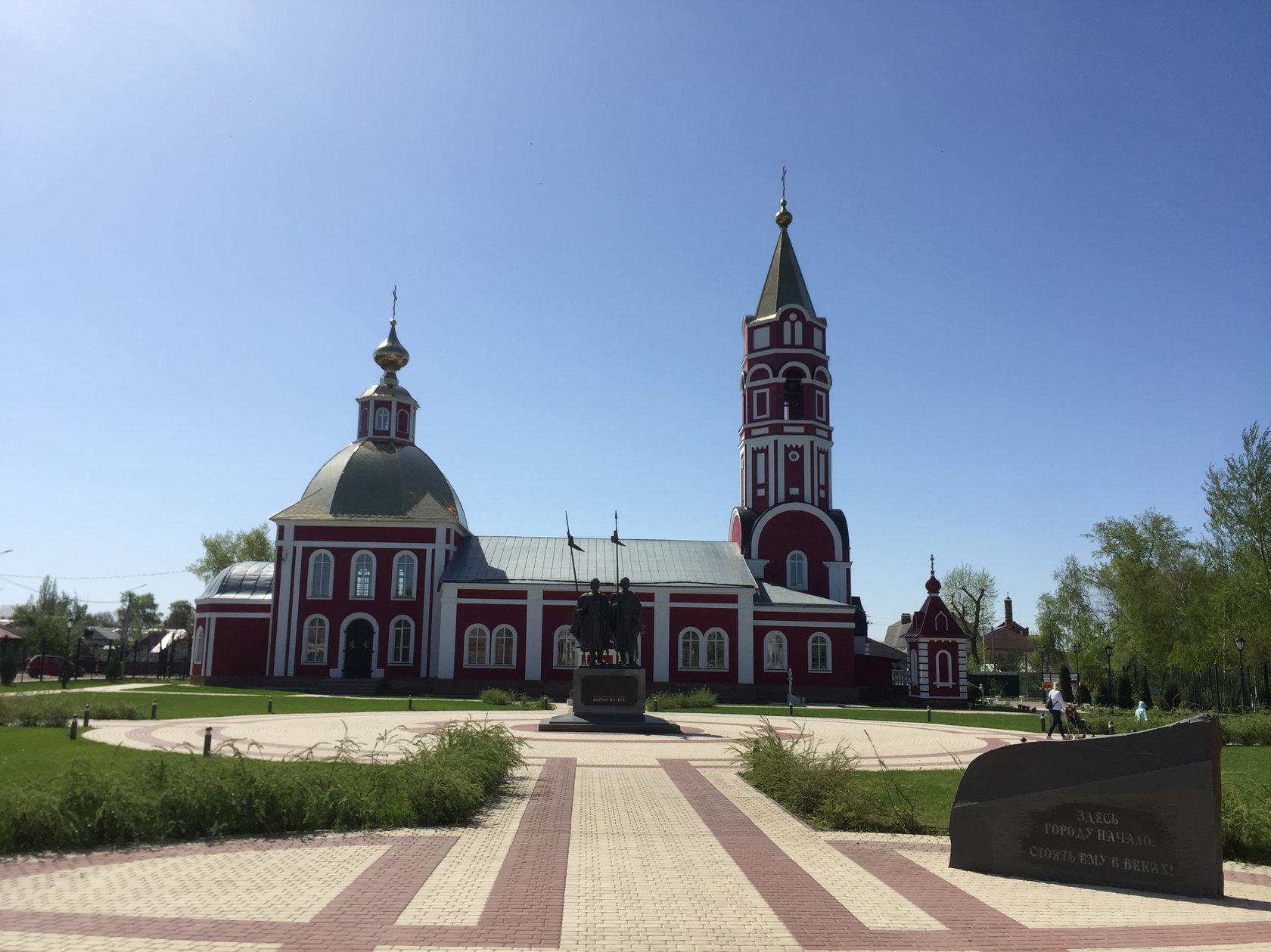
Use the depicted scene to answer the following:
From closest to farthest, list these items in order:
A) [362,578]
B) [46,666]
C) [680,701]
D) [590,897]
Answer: [590,897]
[680,701]
[362,578]
[46,666]

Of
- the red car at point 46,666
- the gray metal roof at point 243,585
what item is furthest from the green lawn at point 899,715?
the red car at point 46,666

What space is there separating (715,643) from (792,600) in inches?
169

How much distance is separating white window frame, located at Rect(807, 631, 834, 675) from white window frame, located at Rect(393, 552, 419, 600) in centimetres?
1918

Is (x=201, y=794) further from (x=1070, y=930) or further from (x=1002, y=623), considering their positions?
(x=1002, y=623)

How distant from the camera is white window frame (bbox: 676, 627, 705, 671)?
44375mm

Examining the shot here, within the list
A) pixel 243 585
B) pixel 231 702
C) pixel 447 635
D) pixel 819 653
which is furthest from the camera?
pixel 243 585

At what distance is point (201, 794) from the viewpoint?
11.1 meters

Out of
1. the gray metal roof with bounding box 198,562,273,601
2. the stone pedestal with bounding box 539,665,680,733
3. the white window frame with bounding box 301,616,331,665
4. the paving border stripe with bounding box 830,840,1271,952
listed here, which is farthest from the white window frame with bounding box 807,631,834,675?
the paving border stripe with bounding box 830,840,1271,952

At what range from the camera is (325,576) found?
1777 inches

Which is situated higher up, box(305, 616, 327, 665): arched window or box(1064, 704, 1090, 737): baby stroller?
box(305, 616, 327, 665): arched window

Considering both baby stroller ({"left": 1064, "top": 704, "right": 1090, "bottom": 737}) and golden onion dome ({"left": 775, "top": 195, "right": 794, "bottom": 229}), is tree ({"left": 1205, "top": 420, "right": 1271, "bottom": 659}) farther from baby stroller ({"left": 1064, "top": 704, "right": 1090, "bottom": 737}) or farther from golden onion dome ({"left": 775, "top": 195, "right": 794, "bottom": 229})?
golden onion dome ({"left": 775, "top": 195, "right": 794, "bottom": 229})

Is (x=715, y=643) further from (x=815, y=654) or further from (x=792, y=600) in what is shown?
(x=815, y=654)

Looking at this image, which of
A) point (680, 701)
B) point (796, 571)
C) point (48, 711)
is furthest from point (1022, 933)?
point (796, 571)

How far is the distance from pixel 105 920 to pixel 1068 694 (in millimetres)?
53683
